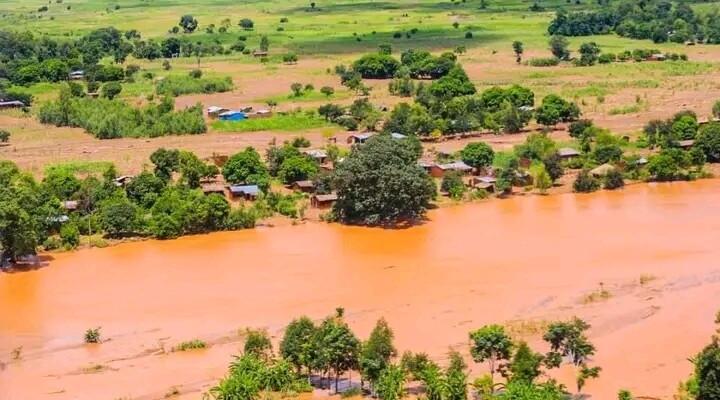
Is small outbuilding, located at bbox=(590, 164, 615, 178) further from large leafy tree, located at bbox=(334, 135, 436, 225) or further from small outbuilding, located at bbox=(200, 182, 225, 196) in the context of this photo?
small outbuilding, located at bbox=(200, 182, 225, 196)

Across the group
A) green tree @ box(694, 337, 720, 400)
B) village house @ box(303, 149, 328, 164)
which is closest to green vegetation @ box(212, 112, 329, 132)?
village house @ box(303, 149, 328, 164)

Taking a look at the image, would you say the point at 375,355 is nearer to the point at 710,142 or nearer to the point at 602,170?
the point at 602,170

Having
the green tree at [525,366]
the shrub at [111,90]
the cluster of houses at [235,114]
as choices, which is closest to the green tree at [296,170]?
the cluster of houses at [235,114]

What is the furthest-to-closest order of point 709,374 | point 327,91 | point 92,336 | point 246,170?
point 327,91, point 246,170, point 92,336, point 709,374

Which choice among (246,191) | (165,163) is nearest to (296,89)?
(165,163)

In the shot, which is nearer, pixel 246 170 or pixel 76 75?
pixel 246 170

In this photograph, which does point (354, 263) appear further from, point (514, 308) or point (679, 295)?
point (679, 295)

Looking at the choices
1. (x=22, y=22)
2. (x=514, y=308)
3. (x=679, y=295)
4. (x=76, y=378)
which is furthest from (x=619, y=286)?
(x=22, y=22)
